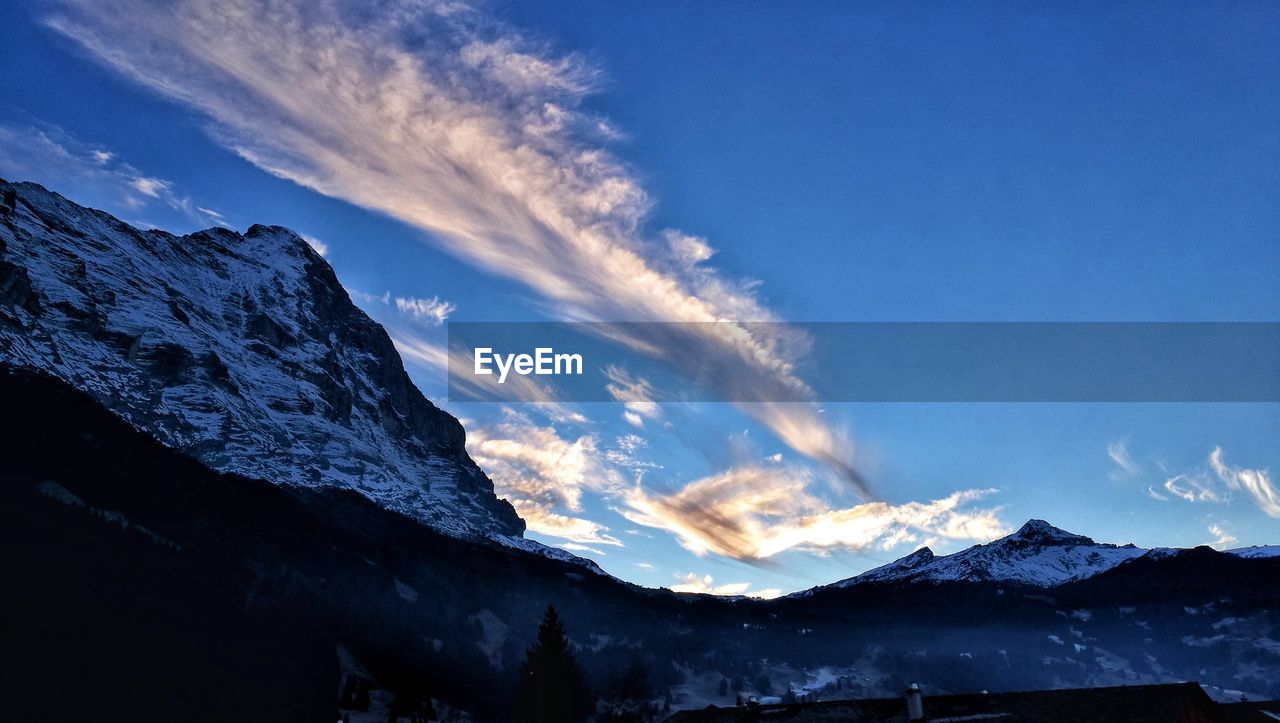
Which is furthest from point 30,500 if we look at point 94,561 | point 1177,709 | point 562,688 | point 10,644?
point 1177,709

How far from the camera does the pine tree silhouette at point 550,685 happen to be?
124 metres

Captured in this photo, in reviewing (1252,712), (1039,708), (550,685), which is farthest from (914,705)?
(550,685)

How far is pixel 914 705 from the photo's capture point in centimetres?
5316

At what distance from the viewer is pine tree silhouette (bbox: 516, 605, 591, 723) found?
408ft

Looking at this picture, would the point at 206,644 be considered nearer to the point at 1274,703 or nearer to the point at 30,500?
the point at 30,500

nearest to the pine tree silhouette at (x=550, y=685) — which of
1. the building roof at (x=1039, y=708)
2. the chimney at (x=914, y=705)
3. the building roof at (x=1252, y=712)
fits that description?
the building roof at (x=1039, y=708)

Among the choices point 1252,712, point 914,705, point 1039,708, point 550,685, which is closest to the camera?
point 1039,708

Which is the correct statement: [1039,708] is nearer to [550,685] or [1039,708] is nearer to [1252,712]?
[1252,712]

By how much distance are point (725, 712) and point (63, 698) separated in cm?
13081

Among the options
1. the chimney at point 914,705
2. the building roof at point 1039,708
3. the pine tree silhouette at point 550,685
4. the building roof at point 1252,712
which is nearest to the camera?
the building roof at point 1039,708

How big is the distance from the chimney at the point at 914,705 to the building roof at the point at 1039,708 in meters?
0.79

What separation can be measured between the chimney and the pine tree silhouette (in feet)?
267

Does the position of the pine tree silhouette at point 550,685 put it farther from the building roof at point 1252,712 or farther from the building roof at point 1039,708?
the building roof at point 1252,712

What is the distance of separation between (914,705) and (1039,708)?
24.7 ft
